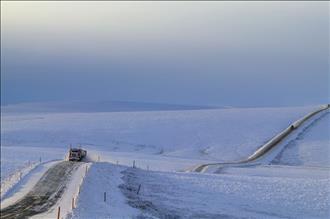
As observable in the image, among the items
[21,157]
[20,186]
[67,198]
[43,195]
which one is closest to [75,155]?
[21,157]

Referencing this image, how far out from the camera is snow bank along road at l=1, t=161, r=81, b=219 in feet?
104

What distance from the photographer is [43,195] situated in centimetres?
3716

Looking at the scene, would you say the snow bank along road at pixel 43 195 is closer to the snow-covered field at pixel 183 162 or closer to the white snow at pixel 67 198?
the white snow at pixel 67 198

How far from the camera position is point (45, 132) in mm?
98938

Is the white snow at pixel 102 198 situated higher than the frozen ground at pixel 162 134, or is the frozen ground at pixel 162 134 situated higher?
the frozen ground at pixel 162 134

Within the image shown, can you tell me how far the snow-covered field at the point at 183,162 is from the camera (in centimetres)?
3656

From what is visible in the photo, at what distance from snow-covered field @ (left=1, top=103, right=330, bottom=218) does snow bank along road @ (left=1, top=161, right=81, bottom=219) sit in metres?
1.84

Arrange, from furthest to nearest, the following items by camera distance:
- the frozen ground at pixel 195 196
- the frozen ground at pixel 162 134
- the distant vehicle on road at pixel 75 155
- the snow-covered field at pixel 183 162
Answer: the frozen ground at pixel 162 134 → the distant vehicle on road at pixel 75 155 → the snow-covered field at pixel 183 162 → the frozen ground at pixel 195 196

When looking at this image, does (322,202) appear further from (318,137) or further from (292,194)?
(318,137)

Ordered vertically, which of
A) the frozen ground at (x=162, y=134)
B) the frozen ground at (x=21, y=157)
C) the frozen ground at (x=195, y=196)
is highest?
the frozen ground at (x=162, y=134)

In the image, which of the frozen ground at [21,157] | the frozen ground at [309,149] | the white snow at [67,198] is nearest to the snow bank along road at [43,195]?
the white snow at [67,198]

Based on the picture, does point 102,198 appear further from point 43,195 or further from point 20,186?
point 20,186

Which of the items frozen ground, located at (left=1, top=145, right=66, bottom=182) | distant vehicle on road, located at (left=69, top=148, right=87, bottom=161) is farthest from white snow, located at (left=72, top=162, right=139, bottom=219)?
frozen ground, located at (left=1, top=145, right=66, bottom=182)

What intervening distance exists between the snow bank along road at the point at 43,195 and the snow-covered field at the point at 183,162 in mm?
1837
